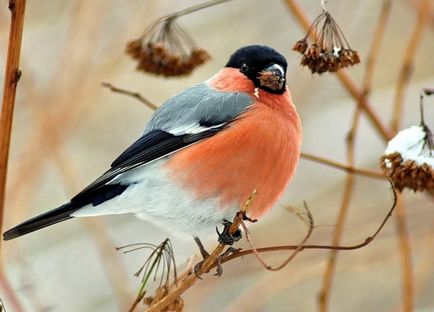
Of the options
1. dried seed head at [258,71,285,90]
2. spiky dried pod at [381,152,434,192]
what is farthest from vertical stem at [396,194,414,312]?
dried seed head at [258,71,285,90]

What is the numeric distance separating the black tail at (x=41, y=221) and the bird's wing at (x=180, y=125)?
0.06m

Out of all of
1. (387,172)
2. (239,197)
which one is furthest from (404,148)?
(239,197)

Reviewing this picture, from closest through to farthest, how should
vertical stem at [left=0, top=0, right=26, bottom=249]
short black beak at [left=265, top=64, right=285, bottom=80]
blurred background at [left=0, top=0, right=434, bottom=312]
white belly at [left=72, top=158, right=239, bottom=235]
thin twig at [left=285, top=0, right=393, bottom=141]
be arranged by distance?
vertical stem at [left=0, top=0, right=26, bottom=249]
thin twig at [left=285, top=0, right=393, bottom=141]
white belly at [left=72, top=158, right=239, bottom=235]
short black beak at [left=265, top=64, right=285, bottom=80]
blurred background at [left=0, top=0, right=434, bottom=312]

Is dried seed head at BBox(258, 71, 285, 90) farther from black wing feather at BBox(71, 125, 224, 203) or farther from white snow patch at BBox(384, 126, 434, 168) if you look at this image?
white snow patch at BBox(384, 126, 434, 168)

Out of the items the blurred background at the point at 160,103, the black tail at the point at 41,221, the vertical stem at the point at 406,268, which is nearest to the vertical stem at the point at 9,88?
the black tail at the point at 41,221

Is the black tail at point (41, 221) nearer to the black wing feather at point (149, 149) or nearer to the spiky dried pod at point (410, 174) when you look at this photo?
the black wing feather at point (149, 149)

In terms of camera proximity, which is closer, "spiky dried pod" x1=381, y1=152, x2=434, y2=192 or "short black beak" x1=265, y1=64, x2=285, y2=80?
"spiky dried pod" x1=381, y1=152, x2=434, y2=192

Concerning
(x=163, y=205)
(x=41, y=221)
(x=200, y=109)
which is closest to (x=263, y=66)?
(x=200, y=109)

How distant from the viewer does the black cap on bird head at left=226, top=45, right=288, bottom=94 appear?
6.79ft

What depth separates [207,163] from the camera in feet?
6.40

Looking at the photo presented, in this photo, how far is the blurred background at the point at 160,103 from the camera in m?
2.39

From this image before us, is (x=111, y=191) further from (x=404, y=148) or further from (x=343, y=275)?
(x=343, y=275)

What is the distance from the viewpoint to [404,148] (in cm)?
165

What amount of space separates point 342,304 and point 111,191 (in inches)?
80.6
